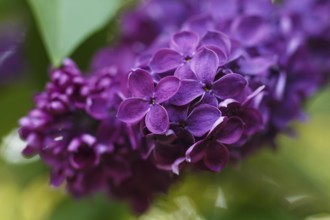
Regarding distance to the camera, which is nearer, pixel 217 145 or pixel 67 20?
pixel 217 145

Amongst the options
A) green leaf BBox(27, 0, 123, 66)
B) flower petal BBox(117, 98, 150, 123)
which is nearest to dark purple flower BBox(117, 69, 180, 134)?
flower petal BBox(117, 98, 150, 123)

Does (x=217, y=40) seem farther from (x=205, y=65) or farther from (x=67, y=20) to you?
(x=67, y=20)

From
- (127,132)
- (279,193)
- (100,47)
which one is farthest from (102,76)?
(279,193)

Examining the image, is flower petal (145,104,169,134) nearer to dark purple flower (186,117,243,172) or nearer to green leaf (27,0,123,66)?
dark purple flower (186,117,243,172)

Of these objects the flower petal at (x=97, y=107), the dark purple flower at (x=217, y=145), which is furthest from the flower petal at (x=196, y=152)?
the flower petal at (x=97, y=107)

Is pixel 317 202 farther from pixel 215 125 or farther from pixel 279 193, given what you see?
pixel 215 125

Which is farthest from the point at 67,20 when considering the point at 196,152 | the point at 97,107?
the point at 196,152
